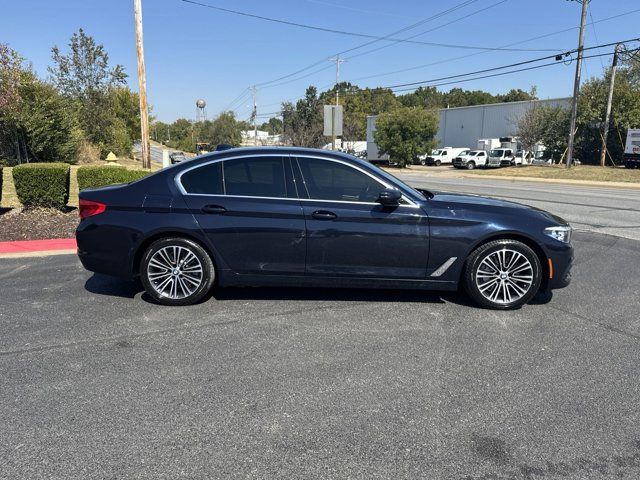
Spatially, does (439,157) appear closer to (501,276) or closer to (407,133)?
(407,133)

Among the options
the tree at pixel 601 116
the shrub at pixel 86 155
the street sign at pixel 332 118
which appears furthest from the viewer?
the tree at pixel 601 116

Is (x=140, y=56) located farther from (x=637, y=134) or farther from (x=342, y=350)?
(x=637, y=134)

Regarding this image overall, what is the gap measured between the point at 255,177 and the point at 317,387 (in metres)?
2.36

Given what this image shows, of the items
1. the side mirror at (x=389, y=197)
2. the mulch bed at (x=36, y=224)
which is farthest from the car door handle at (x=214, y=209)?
the mulch bed at (x=36, y=224)

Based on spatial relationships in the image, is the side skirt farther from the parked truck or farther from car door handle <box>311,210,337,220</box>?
the parked truck

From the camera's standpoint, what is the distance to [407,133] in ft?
167

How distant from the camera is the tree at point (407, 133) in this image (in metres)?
50.5

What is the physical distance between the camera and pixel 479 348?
4.06 metres

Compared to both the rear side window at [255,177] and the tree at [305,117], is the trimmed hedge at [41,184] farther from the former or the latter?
the tree at [305,117]

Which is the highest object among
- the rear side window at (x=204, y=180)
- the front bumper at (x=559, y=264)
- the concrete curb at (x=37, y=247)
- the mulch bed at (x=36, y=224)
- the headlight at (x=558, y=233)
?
the rear side window at (x=204, y=180)

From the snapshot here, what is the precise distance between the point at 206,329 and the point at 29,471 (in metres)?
1.99

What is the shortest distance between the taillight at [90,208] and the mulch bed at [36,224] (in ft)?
12.9

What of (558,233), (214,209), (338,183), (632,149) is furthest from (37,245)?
(632,149)

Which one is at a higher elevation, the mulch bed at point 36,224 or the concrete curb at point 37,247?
the mulch bed at point 36,224
